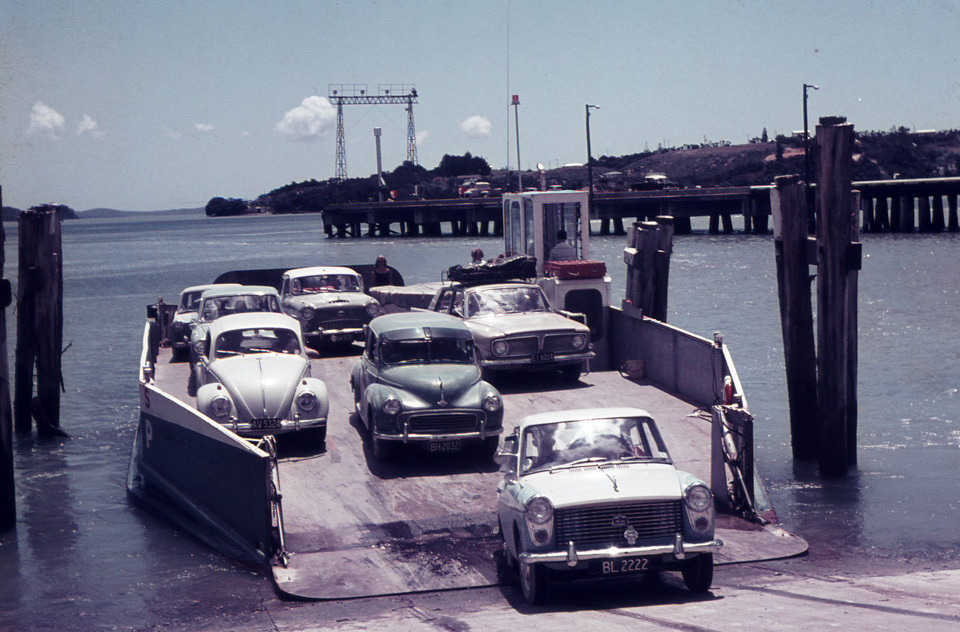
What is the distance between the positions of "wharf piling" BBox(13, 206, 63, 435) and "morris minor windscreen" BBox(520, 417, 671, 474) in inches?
591

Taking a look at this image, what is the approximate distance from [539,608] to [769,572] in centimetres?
265

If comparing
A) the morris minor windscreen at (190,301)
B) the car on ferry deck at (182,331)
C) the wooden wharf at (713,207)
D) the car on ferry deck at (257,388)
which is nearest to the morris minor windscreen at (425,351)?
the car on ferry deck at (257,388)

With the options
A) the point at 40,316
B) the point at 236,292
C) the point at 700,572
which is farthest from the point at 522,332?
the point at 40,316

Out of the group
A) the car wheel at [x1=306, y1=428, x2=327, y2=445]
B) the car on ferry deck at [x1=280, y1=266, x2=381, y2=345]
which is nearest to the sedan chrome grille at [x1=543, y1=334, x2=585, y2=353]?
the car wheel at [x1=306, y1=428, x2=327, y2=445]

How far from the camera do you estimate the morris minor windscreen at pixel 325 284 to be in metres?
24.9

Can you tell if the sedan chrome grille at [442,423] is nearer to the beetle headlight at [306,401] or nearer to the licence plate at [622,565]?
the beetle headlight at [306,401]

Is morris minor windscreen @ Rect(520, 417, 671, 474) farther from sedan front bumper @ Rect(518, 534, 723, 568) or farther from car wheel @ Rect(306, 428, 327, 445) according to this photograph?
car wheel @ Rect(306, 428, 327, 445)

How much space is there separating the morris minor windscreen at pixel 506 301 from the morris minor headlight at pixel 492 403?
17.0 ft

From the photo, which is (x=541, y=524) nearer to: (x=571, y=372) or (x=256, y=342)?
(x=256, y=342)

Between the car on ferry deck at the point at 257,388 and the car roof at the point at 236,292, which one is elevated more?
the car roof at the point at 236,292

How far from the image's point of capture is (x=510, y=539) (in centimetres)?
1024

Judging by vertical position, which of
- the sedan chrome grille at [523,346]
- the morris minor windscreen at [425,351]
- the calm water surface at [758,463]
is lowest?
the calm water surface at [758,463]

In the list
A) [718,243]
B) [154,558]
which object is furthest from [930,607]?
[718,243]

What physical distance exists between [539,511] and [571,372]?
9.38 metres
